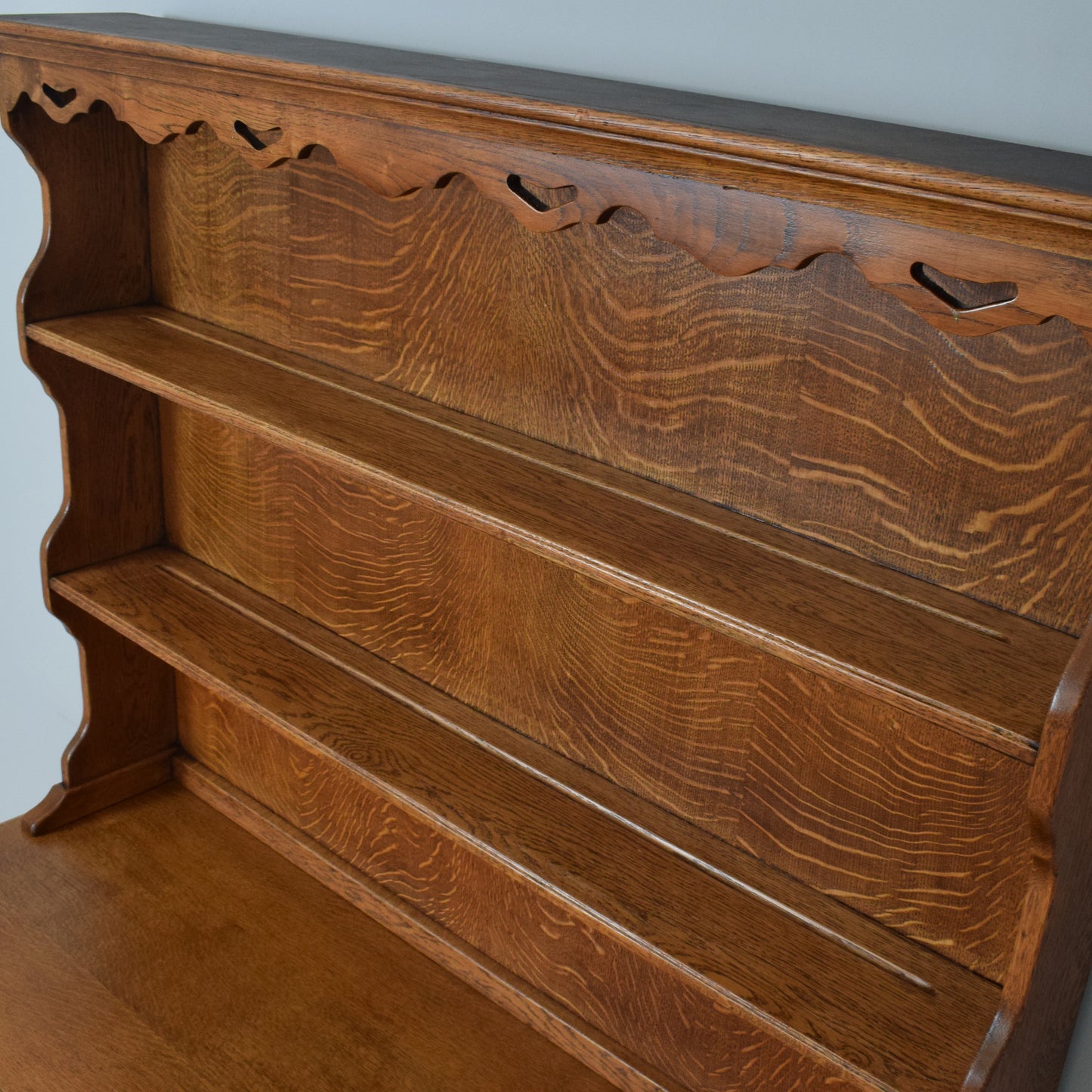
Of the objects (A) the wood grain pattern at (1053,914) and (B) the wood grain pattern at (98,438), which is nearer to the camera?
(A) the wood grain pattern at (1053,914)

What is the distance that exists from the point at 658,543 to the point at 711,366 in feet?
0.76

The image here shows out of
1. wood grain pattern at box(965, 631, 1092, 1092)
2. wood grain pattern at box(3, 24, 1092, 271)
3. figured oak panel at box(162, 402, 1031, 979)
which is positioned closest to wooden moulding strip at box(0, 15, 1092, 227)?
wood grain pattern at box(3, 24, 1092, 271)

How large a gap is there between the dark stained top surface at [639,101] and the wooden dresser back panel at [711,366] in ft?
0.52

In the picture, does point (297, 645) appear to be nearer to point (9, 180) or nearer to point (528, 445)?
point (528, 445)

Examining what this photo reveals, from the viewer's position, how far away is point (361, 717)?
5.88ft

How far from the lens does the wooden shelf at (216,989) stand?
5.65 feet

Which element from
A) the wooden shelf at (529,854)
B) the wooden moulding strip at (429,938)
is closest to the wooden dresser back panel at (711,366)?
the wooden shelf at (529,854)

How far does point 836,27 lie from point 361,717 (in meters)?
1.10

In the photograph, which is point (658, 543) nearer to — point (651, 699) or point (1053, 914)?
point (651, 699)

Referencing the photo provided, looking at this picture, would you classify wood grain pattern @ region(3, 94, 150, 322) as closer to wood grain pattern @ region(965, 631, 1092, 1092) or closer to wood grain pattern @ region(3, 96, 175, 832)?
wood grain pattern @ region(3, 96, 175, 832)

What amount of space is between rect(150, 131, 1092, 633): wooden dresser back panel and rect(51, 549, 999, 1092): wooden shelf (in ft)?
1.44

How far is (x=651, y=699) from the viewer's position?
1611mm

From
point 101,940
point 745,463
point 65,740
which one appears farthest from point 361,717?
point 65,740

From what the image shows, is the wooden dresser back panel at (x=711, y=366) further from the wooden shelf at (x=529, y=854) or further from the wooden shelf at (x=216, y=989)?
the wooden shelf at (x=216, y=989)
